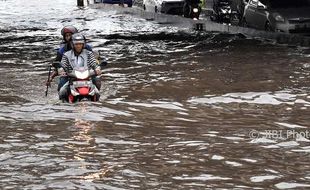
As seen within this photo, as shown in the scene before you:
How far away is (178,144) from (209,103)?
347cm

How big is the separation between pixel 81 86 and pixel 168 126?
2326 millimetres

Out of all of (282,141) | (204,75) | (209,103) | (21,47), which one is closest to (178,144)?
(282,141)

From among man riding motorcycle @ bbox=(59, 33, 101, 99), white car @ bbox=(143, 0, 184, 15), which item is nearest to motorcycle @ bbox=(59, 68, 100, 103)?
man riding motorcycle @ bbox=(59, 33, 101, 99)

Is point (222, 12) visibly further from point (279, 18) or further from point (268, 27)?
point (279, 18)

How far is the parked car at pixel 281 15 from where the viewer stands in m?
21.4

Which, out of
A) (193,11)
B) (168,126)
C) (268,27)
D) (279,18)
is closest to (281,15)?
(279,18)

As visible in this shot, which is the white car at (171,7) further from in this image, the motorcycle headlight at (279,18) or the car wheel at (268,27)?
the motorcycle headlight at (279,18)

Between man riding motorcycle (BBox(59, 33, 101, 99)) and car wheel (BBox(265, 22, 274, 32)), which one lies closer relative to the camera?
man riding motorcycle (BBox(59, 33, 101, 99))

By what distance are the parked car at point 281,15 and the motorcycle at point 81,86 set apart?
471 inches

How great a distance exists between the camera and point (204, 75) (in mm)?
15336

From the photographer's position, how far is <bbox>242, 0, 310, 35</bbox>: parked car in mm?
21375

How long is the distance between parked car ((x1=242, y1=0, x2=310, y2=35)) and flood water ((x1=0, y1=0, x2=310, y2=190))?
1939mm

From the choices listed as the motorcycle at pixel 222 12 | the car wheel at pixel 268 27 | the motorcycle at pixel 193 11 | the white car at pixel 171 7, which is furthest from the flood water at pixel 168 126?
the white car at pixel 171 7

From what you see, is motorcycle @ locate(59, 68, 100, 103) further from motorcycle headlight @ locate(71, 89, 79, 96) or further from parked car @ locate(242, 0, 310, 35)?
parked car @ locate(242, 0, 310, 35)
